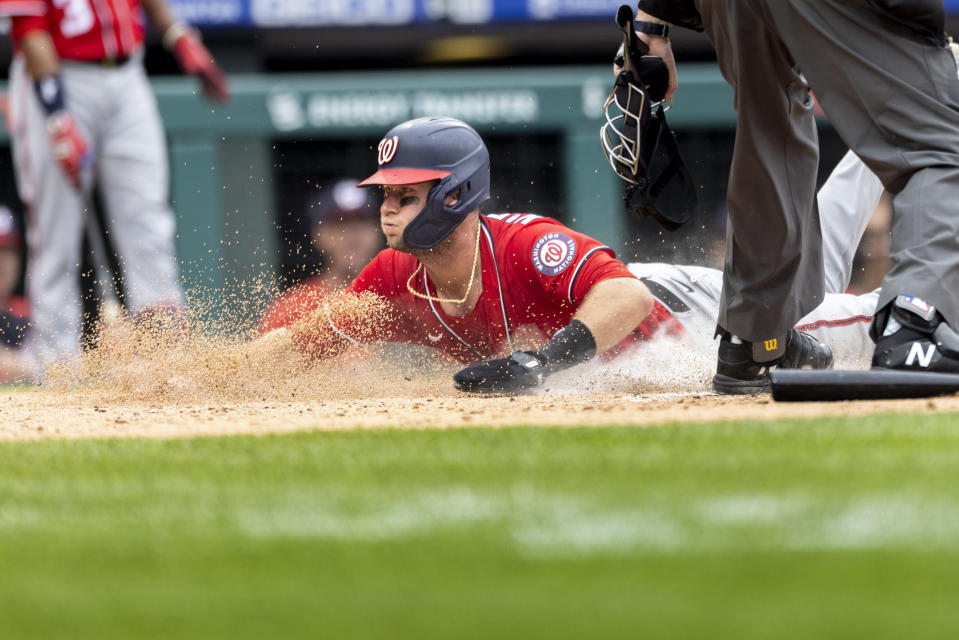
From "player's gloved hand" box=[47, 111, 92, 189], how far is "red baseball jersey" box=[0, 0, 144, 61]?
534 millimetres

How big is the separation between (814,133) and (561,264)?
1.06 m

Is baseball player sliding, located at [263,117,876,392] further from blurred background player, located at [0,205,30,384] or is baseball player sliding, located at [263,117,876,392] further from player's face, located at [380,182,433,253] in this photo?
blurred background player, located at [0,205,30,384]

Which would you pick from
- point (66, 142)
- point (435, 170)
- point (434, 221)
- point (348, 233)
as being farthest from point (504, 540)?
point (66, 142)

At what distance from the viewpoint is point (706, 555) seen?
1.39 metres

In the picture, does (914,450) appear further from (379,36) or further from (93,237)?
(379,36)

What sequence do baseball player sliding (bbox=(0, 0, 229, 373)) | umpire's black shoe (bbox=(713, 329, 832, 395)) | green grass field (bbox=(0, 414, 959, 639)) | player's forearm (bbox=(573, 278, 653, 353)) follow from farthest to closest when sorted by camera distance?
baseball player sliding (bbox=(0, 0, 229, 373)) < player's forearm (bbox=(573, 278, 653, 353)) < umpire's black shoe (bbox=(713, 329, 832, 395)) < green grass field (bbox=(0, 414, 959, 639))

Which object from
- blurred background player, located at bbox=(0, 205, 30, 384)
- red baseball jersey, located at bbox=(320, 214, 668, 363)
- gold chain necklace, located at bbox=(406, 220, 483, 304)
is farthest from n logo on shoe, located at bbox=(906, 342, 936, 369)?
blurred background player, located at bbox=(0, 205, 30, 384)

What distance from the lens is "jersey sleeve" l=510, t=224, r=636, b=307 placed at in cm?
414

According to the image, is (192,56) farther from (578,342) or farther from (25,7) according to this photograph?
(578,342)

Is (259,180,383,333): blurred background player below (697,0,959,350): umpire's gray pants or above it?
below

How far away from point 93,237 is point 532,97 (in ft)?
11.3

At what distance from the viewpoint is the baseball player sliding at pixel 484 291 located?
13.3 feet

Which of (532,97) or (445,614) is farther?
(532,97)

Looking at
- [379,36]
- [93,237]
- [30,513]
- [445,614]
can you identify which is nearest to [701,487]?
[445,614]
